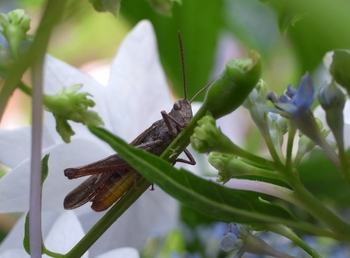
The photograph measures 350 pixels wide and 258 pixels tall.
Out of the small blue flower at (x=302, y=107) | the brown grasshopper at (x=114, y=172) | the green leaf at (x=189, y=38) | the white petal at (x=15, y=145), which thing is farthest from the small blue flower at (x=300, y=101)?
the green leaf at (x=189, y=38)

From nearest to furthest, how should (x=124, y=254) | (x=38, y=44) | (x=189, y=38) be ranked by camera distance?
(x=38, y=44) → (x=124, y=254) → (x=189, y=38)

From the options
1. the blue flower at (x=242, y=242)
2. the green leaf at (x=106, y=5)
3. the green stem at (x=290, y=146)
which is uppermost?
the green leaf at (x=106, y=5)

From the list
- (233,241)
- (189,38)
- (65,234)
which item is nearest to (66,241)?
(65,234)

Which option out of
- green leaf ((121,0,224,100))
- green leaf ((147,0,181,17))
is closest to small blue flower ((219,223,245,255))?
green leaf ((147,0,181,17))

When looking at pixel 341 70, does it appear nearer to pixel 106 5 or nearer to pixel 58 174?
pixel 106 5

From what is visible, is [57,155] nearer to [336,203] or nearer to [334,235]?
[334,235]

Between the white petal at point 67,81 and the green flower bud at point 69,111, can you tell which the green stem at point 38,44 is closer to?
the green flower bud at point 69,111

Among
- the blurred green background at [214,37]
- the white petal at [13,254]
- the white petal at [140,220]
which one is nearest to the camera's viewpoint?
the white petal at [13,254]

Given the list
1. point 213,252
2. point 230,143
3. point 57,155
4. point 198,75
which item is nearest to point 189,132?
point 230,143
